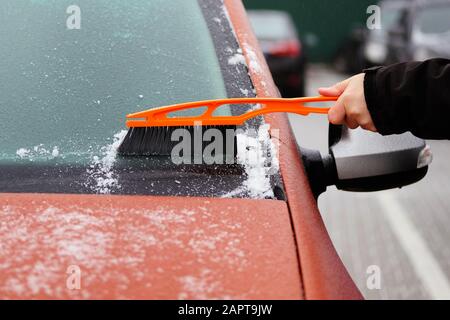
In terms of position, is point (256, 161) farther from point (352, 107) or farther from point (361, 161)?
point (361, 161)

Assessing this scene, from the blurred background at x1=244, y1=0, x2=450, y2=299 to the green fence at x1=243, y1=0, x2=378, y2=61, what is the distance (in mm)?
2845

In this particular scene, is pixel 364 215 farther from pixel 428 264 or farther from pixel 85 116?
pixel 85 116

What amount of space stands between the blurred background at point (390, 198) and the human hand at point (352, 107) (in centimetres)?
133

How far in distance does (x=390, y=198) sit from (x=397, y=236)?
121 centimetres

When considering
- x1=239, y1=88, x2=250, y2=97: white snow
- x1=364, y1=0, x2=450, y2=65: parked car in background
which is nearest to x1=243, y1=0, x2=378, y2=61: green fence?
x1=364, y1=0, x2=450, y2=65: parked car in background

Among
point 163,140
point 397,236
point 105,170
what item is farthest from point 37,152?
point 397,236

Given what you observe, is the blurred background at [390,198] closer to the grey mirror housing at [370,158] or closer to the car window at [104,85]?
the grey mirror housing at [370,158]

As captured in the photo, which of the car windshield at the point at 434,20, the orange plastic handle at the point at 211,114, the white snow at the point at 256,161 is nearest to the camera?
the white snow at the point at 256,161

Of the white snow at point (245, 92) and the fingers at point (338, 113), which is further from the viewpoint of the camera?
the white snow at point (245, 92)

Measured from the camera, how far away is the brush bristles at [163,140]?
1.78 m

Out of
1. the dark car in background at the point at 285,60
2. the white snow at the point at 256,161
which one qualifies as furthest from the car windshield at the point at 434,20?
the white snow at the point at 256,161

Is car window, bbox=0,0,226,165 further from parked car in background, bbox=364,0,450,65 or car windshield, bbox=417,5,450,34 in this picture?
car windshield, bbox=417,5,450,34

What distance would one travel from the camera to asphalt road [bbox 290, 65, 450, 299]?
4828 millimetres
